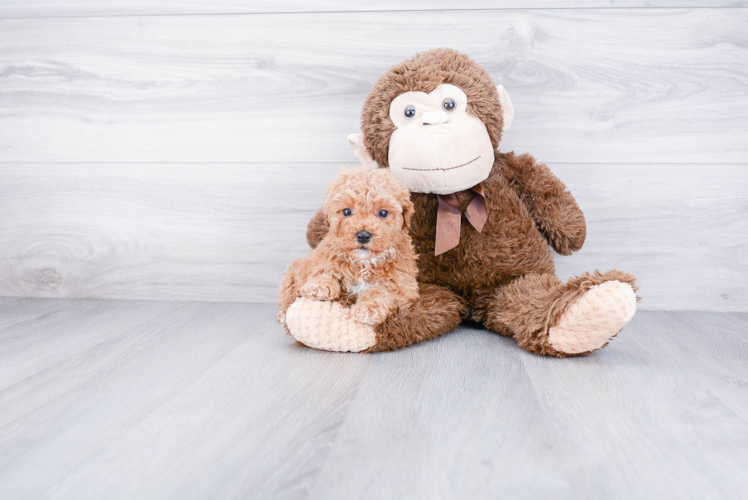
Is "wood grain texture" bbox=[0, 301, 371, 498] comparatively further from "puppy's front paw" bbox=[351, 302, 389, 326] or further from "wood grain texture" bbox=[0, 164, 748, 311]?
"wood grain texture" bbox=[0, 164, 748, 311]

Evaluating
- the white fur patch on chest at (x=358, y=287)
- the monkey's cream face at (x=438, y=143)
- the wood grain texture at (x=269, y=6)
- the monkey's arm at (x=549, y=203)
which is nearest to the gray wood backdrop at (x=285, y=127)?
the wood grain texture at (x=269, y=6)

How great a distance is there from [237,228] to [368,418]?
0.72m

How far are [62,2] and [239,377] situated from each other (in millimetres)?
984

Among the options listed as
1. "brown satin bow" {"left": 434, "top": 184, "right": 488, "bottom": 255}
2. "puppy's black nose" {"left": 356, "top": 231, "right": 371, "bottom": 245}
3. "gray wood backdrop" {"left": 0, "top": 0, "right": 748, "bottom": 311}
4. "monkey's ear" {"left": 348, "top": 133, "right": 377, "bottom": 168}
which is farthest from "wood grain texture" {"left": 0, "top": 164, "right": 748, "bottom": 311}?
"puppy's black nose" {"left": 356, "top": 231, "right": 371, "bottom": 245}

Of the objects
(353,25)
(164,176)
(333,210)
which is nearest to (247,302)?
(164,176)

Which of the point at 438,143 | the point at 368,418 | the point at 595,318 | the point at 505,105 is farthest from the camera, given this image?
the point at 505,105

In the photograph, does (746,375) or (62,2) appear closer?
(746,375)

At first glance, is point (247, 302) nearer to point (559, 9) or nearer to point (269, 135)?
point (269, 135)

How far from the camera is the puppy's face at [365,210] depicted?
2.68 ft

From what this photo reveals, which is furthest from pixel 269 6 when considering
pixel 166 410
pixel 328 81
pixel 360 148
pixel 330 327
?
pixel 166 410

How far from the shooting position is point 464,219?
972 mm

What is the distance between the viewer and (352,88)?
116 cm

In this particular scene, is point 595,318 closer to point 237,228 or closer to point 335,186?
point 335,186

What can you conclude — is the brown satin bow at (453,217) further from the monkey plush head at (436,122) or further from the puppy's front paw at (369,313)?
the puppy's front paw at (369,313)
